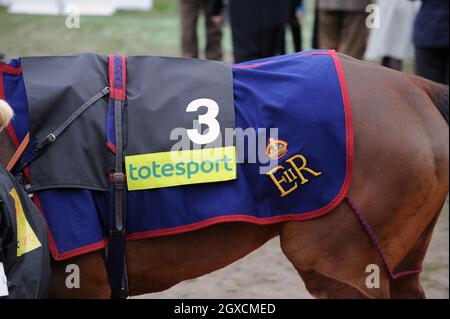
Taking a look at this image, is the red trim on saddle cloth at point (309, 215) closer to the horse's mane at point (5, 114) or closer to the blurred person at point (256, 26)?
the horse's mane at point (5, 114)

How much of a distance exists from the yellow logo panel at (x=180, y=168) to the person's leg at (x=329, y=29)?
3899mm

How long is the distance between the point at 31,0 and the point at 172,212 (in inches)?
348

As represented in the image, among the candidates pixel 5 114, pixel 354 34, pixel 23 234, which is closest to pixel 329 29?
pixel 354 34

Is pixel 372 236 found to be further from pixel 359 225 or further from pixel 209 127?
pixel 209 127

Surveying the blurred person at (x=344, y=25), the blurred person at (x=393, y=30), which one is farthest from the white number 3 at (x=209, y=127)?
the blurred person at (x=393, y=30)

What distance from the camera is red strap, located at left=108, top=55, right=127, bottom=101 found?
249 centimetres

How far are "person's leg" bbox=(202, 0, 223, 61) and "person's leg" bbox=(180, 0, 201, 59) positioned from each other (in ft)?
0.49

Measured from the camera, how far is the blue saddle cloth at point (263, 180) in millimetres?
2453

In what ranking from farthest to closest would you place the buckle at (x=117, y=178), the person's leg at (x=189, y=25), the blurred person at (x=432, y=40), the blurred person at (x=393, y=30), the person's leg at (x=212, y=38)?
the person's leg at (x=212, y=38), the person's leg at (x=189, y=25), the blurred person at (x=393, y=30), the blurred person at (x=432, y=40), the buckle at (x=117, y=178)

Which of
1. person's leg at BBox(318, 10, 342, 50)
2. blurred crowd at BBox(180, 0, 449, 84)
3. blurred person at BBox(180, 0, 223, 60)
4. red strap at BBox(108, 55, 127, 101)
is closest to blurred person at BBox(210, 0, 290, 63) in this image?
blurred crowd at BBox(180, 0, 449, 84)

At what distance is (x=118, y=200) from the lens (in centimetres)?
244

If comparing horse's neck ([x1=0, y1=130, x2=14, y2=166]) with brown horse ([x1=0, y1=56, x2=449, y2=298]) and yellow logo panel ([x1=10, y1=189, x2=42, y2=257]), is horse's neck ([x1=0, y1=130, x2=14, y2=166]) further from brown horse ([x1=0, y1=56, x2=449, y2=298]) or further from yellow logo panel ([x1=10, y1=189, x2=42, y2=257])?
brown horse ([x1=0, y1=56, x2=449, y2=298])

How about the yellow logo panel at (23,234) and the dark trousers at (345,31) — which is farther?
the dark trousers at (345,31)
